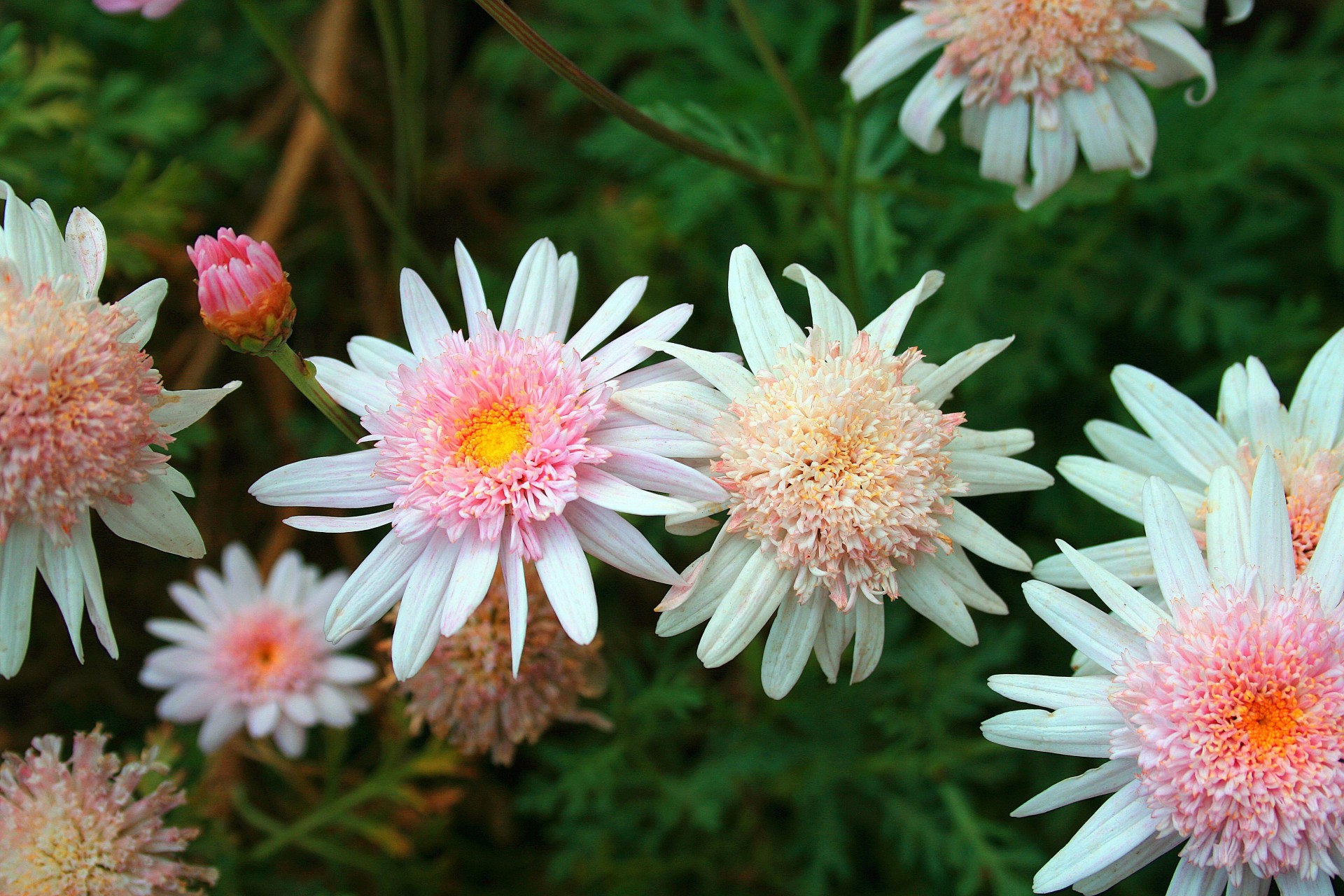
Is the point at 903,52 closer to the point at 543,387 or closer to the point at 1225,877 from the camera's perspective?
the point at 543,387

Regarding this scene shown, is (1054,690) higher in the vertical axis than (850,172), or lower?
lower

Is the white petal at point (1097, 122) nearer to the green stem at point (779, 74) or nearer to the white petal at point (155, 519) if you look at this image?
the green stem at point (779, 74)

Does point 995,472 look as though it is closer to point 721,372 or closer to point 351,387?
point 721,372

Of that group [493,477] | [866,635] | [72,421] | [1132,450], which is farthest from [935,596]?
[72,421]

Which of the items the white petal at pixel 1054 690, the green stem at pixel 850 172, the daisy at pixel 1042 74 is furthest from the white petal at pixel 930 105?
the white petal at pixel 1054 690

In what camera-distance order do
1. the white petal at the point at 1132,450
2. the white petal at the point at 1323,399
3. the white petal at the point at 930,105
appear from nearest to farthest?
the white petal at the point at 1323,399, the white petal at the point at 1132,450, the white petal at the point at 930,105
